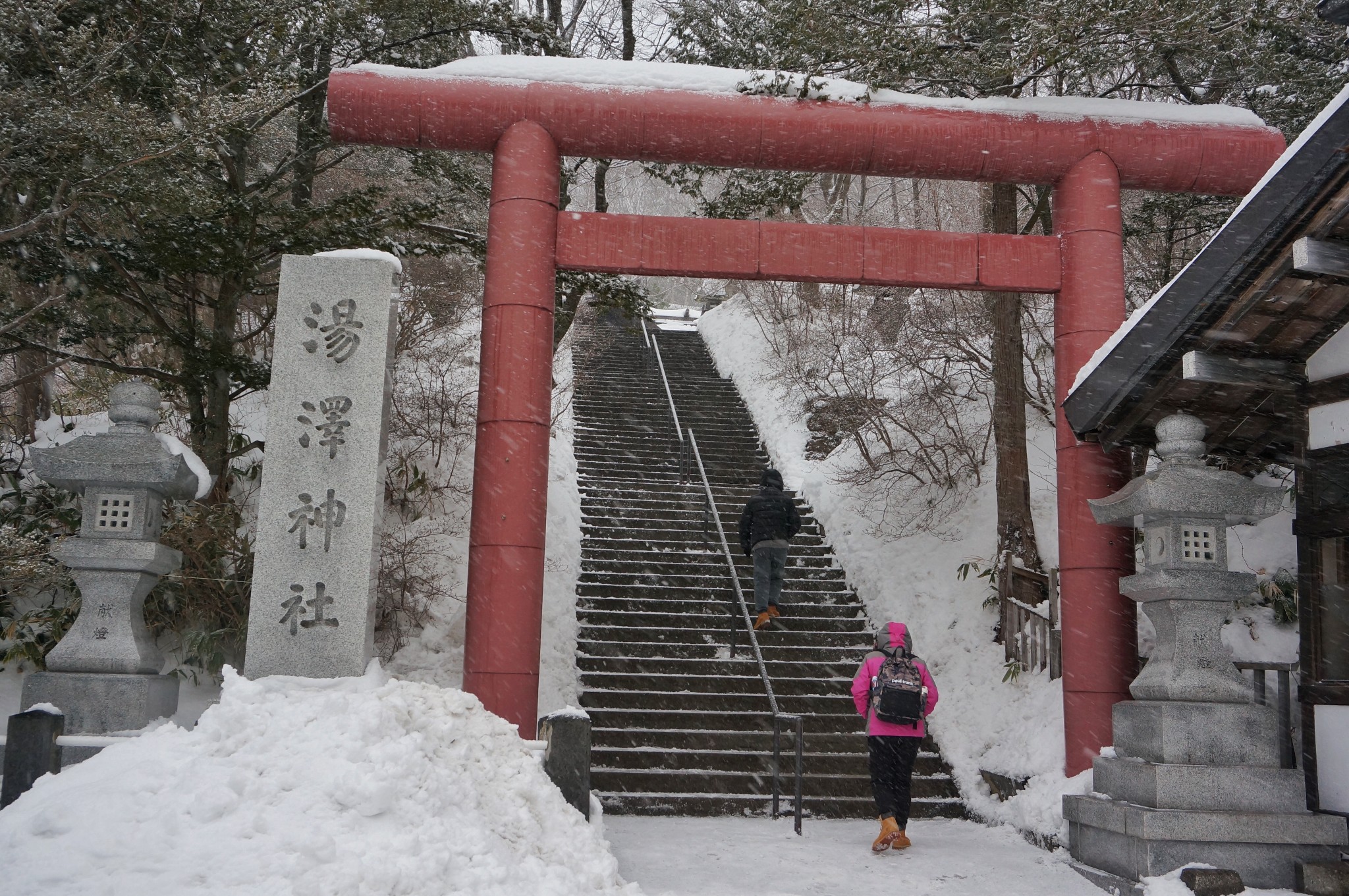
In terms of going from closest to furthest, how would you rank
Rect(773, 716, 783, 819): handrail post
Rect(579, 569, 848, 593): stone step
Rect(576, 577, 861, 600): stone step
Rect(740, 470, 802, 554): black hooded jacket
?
Rect(773, 716, 783, 819): handrail post < Rect(740, 470, 802, 554): black hooded jacket < Rect(576, 577, 861, 600): stone step < Rect(579, 569, 848, 593): stone step

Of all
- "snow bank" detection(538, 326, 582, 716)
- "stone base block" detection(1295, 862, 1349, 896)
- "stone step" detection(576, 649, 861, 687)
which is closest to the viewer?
"stone base block" detection(1295, 862, 1349, 896)

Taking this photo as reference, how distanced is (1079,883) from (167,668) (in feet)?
25.8

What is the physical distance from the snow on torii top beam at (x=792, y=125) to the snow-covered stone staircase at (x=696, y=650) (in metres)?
4.89

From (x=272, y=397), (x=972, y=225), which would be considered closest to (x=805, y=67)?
(x=272, y=397)

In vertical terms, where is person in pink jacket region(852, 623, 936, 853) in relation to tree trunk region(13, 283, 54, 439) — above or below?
below

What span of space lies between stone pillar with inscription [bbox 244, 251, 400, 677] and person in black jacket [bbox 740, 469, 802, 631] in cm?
495

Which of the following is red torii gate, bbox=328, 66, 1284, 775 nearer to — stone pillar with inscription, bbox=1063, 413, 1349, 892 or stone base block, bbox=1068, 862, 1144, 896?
stone pillar with inscription, bbox=1063, 413, 1349, 892

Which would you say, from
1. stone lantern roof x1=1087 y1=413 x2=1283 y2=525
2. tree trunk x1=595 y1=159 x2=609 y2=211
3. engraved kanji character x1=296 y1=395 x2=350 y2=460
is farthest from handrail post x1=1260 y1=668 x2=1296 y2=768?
tree trunk x1=595 y1=159 x2=609 y2=211

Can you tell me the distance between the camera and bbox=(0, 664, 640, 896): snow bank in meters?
4.20

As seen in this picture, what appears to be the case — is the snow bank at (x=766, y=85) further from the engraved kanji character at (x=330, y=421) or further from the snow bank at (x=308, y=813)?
the snow bank at (x=308, y=813)

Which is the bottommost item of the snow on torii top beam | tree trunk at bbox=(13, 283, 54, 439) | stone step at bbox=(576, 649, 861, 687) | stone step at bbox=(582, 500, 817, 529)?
stone step at bbox=(576, 649, 861, 687)

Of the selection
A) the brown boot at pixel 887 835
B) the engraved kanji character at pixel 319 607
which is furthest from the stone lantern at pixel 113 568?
the brown boot at pixel 887 835

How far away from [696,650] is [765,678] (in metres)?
1.34

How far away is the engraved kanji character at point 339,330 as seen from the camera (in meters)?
6.72
